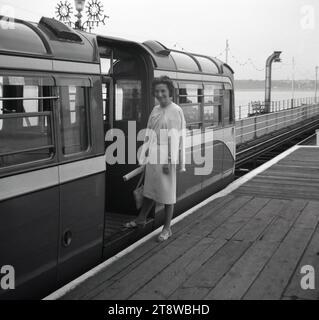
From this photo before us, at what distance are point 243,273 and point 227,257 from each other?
447 mm

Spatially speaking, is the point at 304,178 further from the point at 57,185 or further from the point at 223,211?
the point at 57,185

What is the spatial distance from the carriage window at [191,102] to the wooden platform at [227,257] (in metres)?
1.33

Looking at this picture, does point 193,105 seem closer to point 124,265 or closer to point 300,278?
point 124,265

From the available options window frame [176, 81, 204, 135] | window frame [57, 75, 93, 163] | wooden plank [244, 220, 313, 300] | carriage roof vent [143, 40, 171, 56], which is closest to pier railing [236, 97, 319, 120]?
window frame [176, 81, 204, 135]

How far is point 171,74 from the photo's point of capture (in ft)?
21.6

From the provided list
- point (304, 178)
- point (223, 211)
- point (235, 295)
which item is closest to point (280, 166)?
point (304, 178)

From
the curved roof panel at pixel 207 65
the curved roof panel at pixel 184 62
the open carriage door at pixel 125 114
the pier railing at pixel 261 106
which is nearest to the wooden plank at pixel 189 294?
the open carriage door at pixel 125 114

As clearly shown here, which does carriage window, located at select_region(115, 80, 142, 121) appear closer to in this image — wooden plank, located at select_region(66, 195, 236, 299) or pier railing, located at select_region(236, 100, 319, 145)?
wooden plank, located at select_region(66, 195, 236, 299)

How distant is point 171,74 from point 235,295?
141 inches

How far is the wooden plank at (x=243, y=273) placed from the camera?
13.1 feet

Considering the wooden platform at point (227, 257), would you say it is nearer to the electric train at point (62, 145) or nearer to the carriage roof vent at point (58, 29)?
the electric train at point (62, 145)

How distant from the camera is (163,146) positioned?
516 centimetres

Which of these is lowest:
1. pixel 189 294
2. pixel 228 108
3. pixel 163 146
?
pixel 189 294

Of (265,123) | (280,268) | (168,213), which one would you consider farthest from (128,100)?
(265,123)
